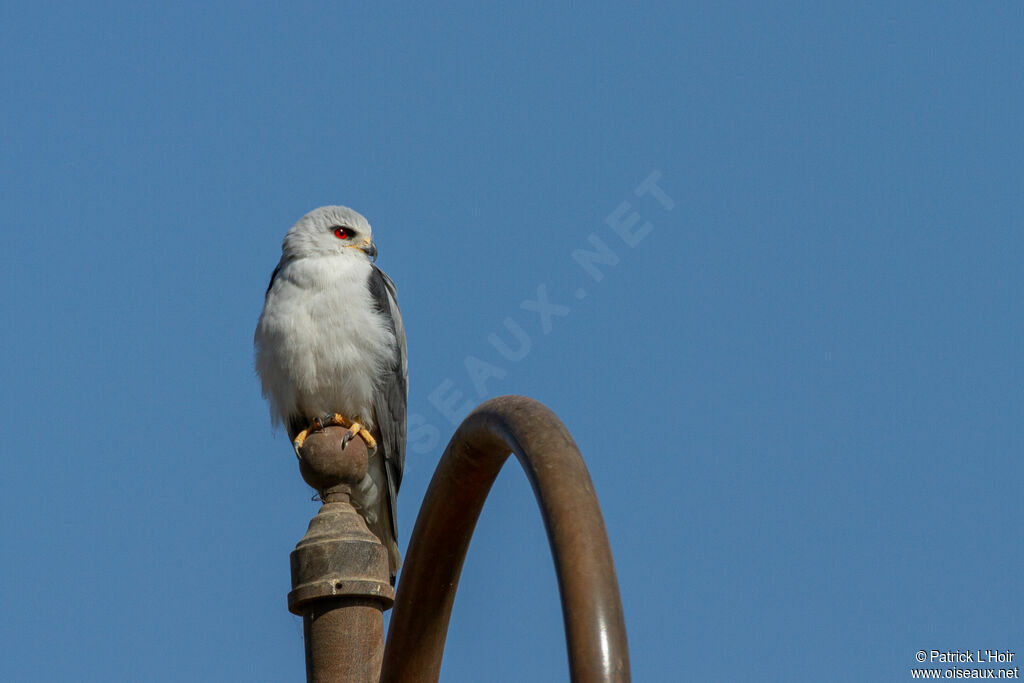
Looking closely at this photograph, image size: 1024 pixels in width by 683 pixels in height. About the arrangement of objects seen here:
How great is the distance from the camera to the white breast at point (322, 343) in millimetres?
7238

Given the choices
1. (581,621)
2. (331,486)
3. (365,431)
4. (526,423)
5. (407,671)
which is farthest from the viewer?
(365,431)

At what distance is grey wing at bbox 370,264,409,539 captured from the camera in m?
7.43

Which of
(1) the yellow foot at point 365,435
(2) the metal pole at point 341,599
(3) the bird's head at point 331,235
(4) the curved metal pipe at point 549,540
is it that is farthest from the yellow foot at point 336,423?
(4) the curved metal pipe at point 549,540

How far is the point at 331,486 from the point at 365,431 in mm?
2806

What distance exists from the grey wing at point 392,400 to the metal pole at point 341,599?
12.1ft

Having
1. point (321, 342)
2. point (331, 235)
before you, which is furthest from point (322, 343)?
point (331, 235)

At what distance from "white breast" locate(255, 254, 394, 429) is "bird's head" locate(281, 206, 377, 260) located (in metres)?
0.21

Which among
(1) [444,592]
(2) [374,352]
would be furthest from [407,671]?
(2) [374,352]

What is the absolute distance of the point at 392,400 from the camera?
7516mm

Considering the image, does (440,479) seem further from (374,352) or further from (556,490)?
(374,352)

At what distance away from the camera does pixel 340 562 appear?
3.51m

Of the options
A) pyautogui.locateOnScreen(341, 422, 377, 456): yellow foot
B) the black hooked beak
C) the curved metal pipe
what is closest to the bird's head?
A: the black hooked beak

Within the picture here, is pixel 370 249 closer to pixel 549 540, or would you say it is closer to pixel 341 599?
pixel 341 599

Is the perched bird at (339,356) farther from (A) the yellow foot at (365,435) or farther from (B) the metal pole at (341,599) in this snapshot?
(B) the metal pole at (341,599)
